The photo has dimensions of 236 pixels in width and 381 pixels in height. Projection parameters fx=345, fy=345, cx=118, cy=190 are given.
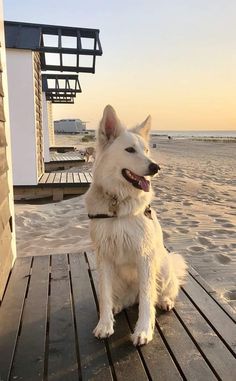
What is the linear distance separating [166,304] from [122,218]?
0.78 metres

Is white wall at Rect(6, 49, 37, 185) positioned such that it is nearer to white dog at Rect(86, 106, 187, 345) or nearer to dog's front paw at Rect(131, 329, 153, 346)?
white dog at Rect(86, 106, 187, 345)

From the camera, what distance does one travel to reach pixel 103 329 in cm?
228

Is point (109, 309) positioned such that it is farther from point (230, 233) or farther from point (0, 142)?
point (230, 233)

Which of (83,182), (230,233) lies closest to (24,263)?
(230,233)

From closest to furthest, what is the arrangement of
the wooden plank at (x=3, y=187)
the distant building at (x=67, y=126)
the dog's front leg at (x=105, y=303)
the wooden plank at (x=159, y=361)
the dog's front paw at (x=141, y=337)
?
the wooden plank at (x=159, y=361), the dog's front paw at (x=141, y=337), the dog's front leg at (x=105, y=303), the wooden plank at (x=3, y=187), the distant building at (x=67, y=126)

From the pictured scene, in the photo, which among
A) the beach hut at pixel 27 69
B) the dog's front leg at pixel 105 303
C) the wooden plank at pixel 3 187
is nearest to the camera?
the dog's front leg at pixel 105 303

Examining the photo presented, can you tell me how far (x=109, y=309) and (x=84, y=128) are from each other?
106 metres

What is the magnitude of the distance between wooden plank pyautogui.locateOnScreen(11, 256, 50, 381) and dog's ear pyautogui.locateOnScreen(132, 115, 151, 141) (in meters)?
1.51

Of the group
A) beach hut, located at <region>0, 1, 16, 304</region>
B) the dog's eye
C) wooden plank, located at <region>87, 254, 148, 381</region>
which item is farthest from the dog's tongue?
beach hut, located at <region>0, 1, 16, 304</region>

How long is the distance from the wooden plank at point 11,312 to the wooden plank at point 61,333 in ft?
0.75

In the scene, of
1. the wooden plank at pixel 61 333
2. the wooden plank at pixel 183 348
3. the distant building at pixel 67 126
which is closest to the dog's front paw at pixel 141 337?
the wooden plank at pixel 183 348

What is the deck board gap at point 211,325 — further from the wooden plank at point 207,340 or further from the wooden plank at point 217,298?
the wooden plank at point 217,298

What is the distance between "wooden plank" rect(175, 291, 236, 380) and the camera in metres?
1.92

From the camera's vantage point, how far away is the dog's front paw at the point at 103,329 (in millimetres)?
2262
